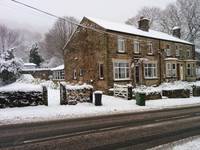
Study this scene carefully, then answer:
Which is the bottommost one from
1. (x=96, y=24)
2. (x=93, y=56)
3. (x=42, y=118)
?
(x=42, y=118)

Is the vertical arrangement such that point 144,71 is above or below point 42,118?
above

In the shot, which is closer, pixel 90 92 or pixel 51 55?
pixel 90 92

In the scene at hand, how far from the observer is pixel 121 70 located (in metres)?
30.4

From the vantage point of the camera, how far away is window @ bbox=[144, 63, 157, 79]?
3366cm

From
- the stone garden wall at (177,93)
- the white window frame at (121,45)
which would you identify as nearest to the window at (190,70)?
the white window frame at (121,45)

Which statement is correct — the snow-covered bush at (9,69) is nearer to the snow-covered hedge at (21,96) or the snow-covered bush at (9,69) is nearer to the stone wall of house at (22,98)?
the snow-covered hedge at (21,96)

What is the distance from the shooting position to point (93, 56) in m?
30.9

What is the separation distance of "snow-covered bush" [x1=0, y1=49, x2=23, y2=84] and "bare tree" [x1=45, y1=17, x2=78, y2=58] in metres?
51.6

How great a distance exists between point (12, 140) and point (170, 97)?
19.9 meters

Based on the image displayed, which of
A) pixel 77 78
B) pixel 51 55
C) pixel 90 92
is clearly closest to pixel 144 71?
pixel 77 78

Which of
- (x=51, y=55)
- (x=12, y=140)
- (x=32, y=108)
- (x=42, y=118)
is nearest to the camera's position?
(x=12, y=140)

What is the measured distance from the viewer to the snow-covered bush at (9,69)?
77.7ft

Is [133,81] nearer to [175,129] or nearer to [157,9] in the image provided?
[175,129]

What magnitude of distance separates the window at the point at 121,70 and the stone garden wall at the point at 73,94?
941cm
